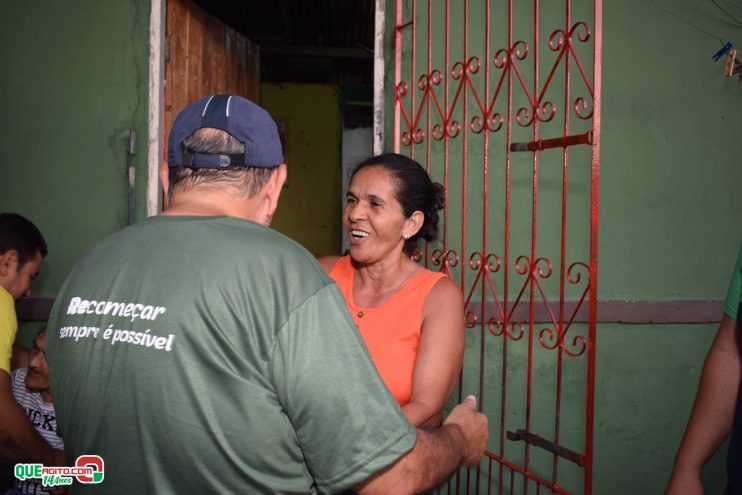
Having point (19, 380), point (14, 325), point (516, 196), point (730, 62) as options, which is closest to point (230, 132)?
point (14, 325)

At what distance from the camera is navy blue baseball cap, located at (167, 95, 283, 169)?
1115mm

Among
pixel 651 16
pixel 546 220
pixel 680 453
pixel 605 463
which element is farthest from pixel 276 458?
pixel 651 16

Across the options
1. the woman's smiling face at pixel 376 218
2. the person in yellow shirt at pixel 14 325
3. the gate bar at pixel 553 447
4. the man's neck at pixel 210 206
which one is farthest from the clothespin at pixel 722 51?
the person in yellow shirt at pixel 14 325

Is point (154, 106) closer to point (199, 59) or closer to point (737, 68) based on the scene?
point (199, 59)

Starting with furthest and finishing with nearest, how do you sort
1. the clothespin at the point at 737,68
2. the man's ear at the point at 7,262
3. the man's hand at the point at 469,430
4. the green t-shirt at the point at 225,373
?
the clothespin at the point at 737,68
the man's ear at the point at 7,262
the man's hand at the point at 469,430
the green t-shirt at the point at 225,373

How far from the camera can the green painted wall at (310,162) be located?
7.73m

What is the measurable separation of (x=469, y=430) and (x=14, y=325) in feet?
6.06

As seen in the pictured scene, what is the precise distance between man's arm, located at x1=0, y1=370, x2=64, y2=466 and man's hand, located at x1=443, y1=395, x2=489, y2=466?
5.51 ft

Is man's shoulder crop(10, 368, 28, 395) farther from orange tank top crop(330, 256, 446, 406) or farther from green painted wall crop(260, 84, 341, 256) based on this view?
green painted wall crop(260, 84, 341, 256)

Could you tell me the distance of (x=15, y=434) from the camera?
6.86ft

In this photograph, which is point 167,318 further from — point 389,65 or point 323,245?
point 323,245

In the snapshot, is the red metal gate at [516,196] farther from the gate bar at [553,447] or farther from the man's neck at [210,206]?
the man's neck at [210,206]

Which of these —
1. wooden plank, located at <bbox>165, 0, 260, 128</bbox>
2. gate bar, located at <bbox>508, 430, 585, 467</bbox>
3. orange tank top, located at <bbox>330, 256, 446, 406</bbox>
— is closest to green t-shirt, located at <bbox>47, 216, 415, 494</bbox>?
orange tank top, located at <bbox>330, 256, 446, 406</bbox>

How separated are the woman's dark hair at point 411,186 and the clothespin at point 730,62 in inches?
77.9
